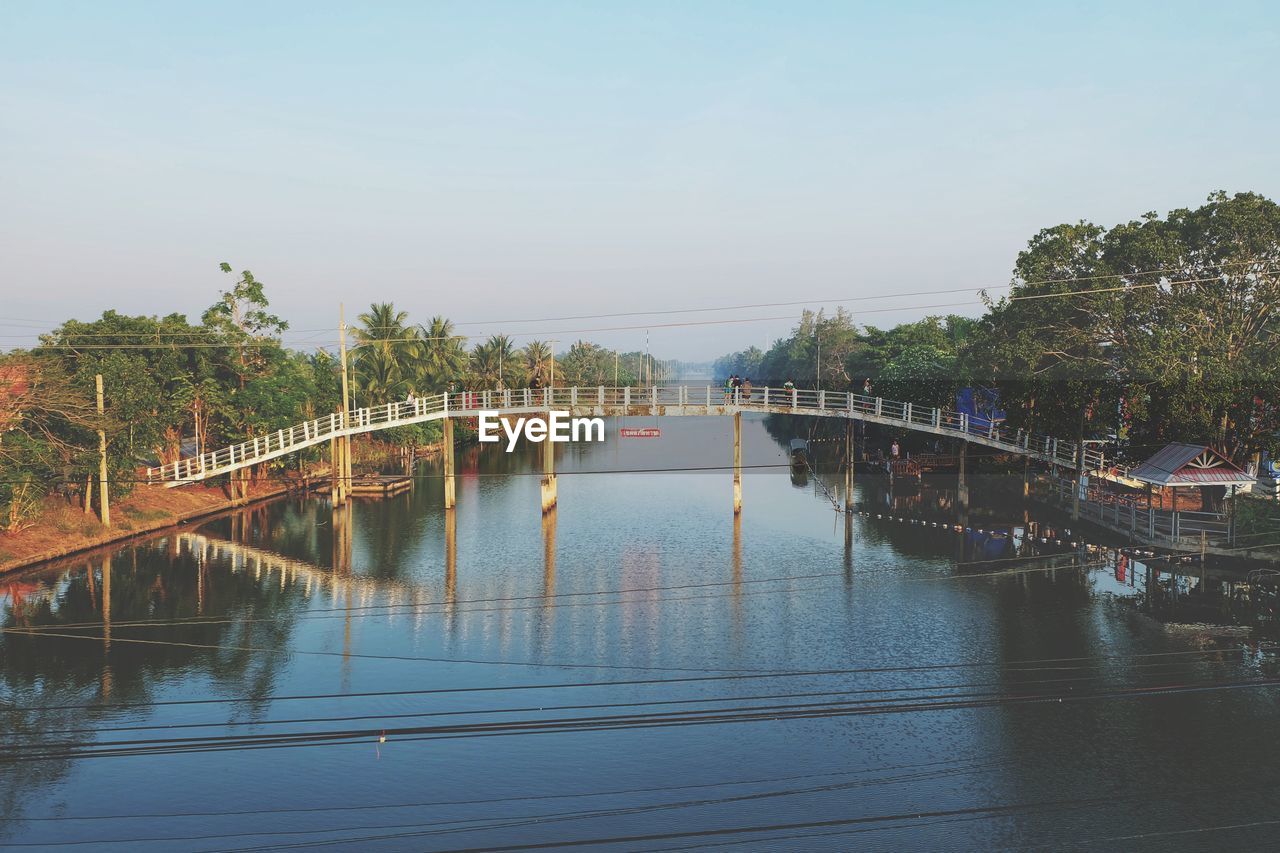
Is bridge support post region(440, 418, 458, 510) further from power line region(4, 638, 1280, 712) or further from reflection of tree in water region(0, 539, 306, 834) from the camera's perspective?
power line region(4, 638, 1280, 712)

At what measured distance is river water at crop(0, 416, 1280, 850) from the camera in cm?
2003

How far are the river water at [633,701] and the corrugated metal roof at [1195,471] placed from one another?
4.12m

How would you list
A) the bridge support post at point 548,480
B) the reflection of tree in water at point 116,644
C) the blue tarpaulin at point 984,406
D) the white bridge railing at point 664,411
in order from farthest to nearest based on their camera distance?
the blue tarpaulin at point 984,406 → the bridge support post at point 548,480 → the white bridge railing at point 664,411 → the reflection of tree in water at point 116,644

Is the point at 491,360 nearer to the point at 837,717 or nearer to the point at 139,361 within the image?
the point at 139,361

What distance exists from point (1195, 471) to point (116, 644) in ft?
149

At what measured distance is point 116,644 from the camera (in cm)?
3162

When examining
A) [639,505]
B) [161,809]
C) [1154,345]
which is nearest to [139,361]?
[639,505]

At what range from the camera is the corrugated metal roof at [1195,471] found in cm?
4200

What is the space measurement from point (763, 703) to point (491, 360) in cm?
8387

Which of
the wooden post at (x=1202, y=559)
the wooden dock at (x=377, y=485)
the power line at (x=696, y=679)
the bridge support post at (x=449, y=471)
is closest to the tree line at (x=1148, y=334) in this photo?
the wooden post at (x=1202, y=559)

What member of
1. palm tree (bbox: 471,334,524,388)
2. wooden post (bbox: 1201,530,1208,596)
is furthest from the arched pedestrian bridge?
palm tree (bbox: 471,334,524,388)

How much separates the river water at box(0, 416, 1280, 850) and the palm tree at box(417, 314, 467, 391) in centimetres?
4685

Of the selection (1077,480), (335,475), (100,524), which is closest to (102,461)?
(100,524)

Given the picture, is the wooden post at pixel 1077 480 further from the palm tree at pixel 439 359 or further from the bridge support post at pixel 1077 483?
the palm tree at pixel 439 359
